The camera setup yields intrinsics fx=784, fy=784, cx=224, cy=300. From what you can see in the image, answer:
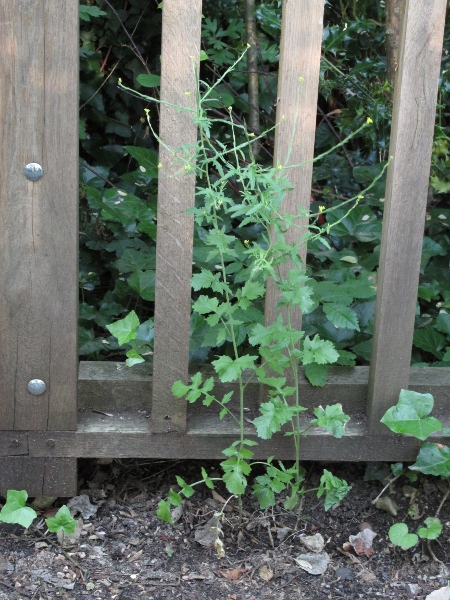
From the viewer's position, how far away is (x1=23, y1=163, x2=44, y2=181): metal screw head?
6.12 ft

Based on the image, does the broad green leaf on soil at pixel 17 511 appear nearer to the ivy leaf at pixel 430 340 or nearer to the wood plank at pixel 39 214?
the wood plank at pixel 39 214

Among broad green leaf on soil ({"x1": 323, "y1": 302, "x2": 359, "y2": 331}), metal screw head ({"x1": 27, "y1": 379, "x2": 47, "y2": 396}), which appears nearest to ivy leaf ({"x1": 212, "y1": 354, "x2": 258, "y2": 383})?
broad green leaf on soil ({"x1": 323, "y1": 302, "x2": 359, "y2": 331})

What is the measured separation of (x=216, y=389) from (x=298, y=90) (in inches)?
33.0

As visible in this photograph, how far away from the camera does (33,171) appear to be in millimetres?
1867

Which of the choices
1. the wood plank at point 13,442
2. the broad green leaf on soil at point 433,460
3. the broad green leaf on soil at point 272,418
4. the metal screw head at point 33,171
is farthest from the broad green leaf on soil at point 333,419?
the metal screw head at point 33,171

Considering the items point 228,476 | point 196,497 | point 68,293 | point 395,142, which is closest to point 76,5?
point 68,293

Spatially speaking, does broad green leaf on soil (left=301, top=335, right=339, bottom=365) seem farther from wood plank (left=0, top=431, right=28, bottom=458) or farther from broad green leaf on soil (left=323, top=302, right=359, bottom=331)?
wood plank (left=0, top=431, right=28, bottom=458)

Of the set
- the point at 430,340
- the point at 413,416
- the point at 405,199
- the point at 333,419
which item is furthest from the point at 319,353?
the point at 430,340

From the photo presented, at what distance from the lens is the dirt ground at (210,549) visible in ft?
6.30

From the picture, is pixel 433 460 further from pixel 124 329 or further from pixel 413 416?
pixel 124 329

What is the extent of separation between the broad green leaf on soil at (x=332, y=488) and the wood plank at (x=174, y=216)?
0.39m

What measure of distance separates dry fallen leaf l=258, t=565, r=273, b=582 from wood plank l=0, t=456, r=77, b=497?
1.81ft

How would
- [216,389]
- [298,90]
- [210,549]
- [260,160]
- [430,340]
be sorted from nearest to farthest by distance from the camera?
1. [298,90]
2. [210,549]
3. [216,389]
4. [430,340]
5. [260,160]

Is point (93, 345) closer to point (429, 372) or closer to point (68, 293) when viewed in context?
point (68, 293)
